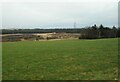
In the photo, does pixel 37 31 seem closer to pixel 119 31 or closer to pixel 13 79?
pixel 119 31

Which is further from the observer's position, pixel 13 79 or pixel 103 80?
pixel 13 79

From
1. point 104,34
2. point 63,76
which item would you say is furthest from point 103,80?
point 104,34

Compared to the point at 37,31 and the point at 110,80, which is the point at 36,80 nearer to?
the point at 110,80

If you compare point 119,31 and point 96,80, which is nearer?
point 96,80

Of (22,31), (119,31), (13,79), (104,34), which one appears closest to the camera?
(13,79)

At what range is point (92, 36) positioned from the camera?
288 ft

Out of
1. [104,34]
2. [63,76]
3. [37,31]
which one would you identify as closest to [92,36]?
[104,34]

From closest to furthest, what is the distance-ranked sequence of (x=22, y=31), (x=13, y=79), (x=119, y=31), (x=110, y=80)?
1. (x=110, y=80)
2. (x=13, y=79)
3. (x=119, y=31)
4. (x=22, y=31)

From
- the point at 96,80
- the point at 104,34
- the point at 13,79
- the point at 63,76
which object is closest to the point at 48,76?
the point at 63,76

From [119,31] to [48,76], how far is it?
78.5 meters

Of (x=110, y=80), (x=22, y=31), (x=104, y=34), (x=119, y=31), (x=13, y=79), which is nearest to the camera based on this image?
(x=110, y=80)

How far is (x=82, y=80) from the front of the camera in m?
10.1

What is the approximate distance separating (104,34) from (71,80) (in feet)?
280

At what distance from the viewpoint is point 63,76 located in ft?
36.5
